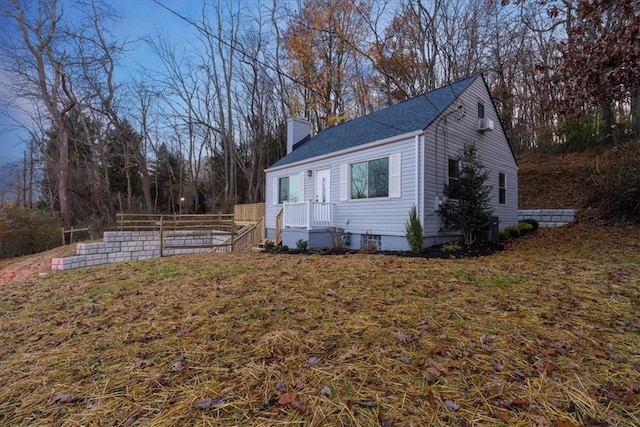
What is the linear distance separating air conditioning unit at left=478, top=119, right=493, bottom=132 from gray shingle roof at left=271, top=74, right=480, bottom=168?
4.33 ft

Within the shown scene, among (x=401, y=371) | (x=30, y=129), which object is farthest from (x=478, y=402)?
(x=30, y=129)

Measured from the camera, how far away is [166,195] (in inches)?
1018

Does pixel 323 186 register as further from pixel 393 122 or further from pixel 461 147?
pixel 461 147

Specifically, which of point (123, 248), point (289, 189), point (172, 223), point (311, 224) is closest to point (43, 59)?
point (172, 223)

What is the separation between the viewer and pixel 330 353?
2027 millimetres

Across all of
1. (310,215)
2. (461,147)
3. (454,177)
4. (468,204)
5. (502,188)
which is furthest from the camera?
(502,188)

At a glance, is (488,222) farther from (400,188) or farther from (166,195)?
(166,195)

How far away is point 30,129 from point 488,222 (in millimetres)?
23422

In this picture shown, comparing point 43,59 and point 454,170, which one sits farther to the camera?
point 43,59

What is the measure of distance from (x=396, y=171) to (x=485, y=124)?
13.1 ft

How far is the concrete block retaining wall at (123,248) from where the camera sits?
960cm

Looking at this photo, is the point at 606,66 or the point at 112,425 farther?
the point at 606,66

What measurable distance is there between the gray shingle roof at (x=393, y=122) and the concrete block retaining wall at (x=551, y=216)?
18.2ft

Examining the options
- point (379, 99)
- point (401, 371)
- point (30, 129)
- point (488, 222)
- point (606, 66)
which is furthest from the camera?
point (379, 99)
